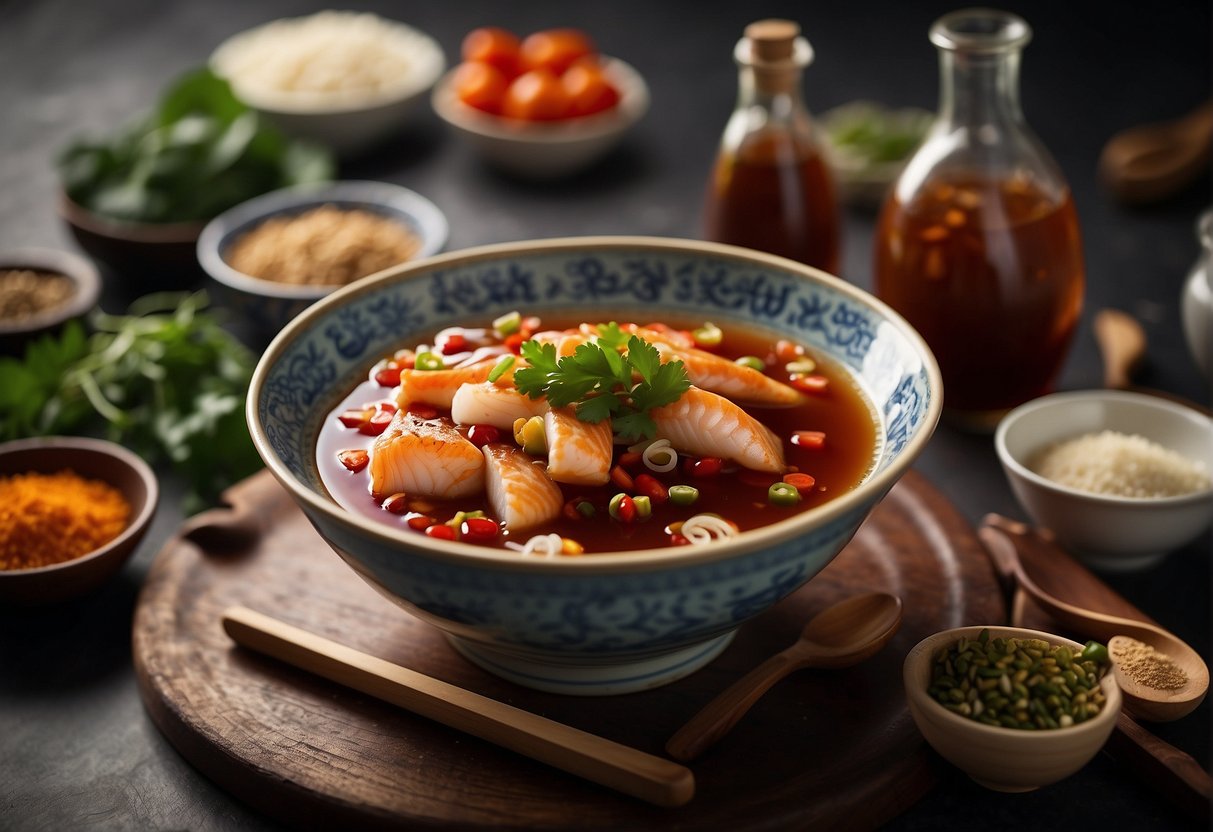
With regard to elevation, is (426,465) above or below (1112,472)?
above

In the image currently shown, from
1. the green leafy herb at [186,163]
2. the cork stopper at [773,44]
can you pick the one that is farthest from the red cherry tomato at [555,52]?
the cork stopper at [773,44]

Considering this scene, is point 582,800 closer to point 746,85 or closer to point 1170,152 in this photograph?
point 746,85

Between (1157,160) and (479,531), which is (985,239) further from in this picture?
(1157,160)

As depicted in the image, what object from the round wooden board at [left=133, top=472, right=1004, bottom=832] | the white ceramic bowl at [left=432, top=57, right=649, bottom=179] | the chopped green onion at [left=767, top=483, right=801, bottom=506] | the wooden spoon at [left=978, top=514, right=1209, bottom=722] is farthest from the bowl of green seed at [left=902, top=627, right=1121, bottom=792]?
the white ceramic bowl at [left=432, top=57, right=649, bottom=179]

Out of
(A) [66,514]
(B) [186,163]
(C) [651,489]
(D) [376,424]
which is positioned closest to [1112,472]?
(C) [651,489]

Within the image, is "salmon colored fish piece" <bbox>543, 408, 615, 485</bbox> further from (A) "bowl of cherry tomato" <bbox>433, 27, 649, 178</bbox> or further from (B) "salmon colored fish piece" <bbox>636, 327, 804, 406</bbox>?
(A) "bowl of cherry tomato" <bbox>433, 27, 649, 178</bbox>

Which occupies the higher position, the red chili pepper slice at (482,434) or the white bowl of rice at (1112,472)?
the red chili pepper slice at (482,434)

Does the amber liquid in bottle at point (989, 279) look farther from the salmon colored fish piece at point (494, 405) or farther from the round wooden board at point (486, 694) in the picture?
the salmon colored fish piece at point (494, 405)
